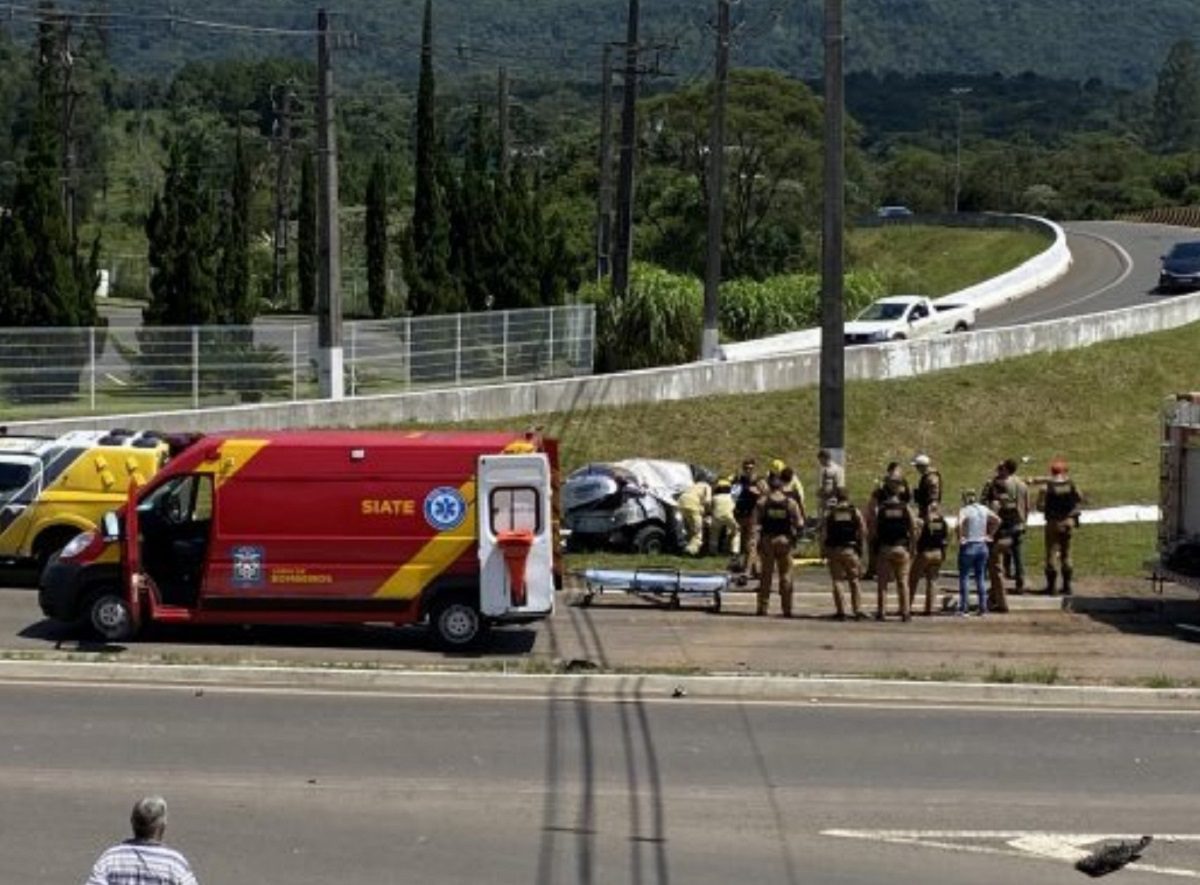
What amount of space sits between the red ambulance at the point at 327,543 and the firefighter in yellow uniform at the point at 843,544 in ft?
12.7

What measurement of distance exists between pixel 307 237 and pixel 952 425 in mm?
34237

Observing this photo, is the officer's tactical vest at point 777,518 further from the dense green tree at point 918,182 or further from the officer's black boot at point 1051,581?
the dense green tree at point 918,182

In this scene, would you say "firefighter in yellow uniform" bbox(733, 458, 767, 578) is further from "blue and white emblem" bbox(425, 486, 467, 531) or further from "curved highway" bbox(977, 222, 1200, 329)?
"curved highway" bbox(977, 222, 1200, 329)

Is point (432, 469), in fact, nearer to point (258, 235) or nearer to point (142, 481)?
point (142, 481)

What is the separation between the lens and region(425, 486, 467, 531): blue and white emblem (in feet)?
61.6

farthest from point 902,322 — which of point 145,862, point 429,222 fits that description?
point 145,862

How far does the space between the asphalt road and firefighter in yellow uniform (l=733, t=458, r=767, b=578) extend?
6.95 m

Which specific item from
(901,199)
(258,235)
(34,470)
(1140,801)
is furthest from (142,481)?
(901,199)

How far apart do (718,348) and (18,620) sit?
2109cm

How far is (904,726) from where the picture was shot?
16.0 m

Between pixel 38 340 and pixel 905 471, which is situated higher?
pixel 38 340

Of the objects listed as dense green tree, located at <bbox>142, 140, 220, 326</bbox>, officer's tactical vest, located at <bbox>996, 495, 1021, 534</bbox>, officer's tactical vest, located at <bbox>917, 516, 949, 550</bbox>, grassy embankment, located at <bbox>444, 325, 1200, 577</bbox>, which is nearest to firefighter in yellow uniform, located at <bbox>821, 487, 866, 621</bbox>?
officer's tactical vest, located at <bbox>917, 516, 949, 550</bbox>

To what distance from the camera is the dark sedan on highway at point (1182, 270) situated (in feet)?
179

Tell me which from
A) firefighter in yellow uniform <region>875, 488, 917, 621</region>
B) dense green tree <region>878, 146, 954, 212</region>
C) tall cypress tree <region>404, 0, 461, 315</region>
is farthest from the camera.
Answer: dense green tree <region>878, 146, 954, 212</region>
